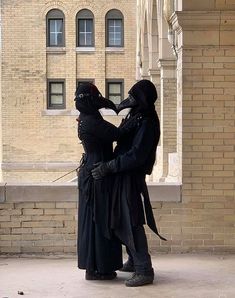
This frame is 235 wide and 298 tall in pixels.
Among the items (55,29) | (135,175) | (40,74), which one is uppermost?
(55,29)

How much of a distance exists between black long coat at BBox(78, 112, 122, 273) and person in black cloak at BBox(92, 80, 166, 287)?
0.31ft

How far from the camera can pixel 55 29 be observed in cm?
2583

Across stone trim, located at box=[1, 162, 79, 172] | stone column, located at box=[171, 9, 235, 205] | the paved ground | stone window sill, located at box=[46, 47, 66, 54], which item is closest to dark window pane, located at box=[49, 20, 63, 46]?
stone window sill, located at box=[46, 47, 66, 54]

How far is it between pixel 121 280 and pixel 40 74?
65.5 ft

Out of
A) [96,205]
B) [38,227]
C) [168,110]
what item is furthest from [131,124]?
[168,110]

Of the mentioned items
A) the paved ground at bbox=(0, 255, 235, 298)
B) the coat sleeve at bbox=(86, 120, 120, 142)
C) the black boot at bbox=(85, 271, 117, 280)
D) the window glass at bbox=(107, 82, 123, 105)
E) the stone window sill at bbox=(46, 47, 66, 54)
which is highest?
the stone window sill at bbox=(46, 47, 66, 54)

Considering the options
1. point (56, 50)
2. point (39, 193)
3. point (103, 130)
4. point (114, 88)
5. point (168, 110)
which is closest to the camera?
point (103, 130)

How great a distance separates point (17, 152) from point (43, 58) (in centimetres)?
397

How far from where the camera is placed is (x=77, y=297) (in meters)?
5.73

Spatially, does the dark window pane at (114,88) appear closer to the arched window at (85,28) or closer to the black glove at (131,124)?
the arched window at (85,28)

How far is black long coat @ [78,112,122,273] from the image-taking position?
596 centimetres

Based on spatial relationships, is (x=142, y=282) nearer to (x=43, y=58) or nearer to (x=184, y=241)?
(x=184, y=241)

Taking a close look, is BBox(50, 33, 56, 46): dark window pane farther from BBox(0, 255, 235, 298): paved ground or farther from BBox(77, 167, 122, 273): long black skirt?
BBox(77, 167, 122, 273): long black skirt

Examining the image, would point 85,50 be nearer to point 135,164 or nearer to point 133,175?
point 133,175
